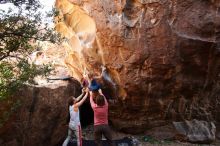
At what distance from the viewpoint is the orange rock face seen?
10.5 metres

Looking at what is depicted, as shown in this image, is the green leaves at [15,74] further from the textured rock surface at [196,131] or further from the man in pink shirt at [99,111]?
the textured rock surface at [196,131]

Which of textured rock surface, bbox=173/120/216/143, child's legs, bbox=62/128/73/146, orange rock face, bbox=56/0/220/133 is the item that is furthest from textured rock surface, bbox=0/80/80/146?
textured rock surface, bbox=173/120/216/143

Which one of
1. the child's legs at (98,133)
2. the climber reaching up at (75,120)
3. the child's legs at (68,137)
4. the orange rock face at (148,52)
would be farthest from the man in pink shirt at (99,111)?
the orange rock face at (148,52)

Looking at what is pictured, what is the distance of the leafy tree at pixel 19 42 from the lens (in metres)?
7.53

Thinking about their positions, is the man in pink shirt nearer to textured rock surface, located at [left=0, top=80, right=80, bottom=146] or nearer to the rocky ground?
textured rock surface, located at [left=0, top=80, right=80, bottom=146]

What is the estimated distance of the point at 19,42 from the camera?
772 centimetres

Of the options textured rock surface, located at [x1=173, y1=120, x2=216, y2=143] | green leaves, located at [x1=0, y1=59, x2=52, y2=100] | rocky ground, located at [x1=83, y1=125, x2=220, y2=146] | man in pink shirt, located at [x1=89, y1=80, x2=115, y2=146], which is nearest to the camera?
green leaves, located at [x1=0, y1=59, x2=52, y2=100]

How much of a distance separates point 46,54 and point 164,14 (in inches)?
174

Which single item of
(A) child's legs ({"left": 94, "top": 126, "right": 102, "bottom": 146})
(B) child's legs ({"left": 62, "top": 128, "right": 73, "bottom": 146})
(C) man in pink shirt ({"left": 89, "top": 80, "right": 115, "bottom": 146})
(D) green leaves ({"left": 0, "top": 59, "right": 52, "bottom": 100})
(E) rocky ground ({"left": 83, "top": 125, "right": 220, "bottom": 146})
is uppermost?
(D) green leaves ({"left": 0, "top": 59, "right": 52, "bottom": 100})

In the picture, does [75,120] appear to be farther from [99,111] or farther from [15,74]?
[15,74]

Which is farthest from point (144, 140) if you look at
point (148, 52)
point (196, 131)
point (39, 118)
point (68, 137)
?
point (39, 118)

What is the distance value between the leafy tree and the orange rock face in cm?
302

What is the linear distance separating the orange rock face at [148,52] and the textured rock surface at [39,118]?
151 cm

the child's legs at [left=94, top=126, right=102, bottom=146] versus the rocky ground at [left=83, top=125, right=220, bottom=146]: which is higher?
the child's legs at [left=94, top=126, right=102, bottom=146]
